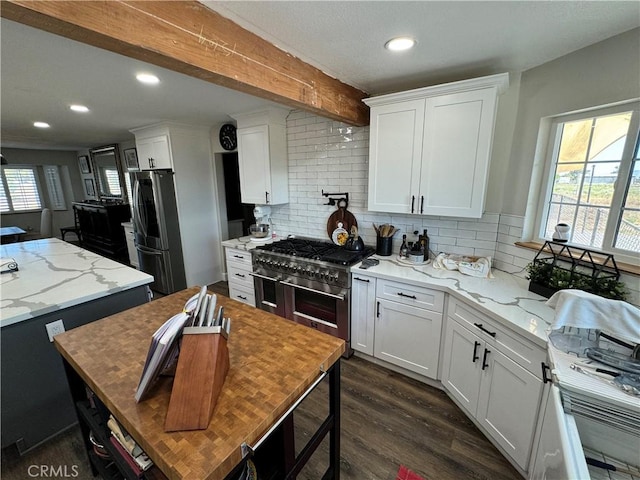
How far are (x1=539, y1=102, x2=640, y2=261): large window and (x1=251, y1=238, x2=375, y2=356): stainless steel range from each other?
1.50 meters

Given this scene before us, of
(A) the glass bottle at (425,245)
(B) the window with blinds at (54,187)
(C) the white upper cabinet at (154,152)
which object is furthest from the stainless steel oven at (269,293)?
(B) the window with blinds at (54,187)

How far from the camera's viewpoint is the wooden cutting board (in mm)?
2924

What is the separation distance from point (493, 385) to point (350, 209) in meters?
1.92

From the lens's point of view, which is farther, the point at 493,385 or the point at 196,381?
the point at 493,385

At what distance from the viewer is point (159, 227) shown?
3660 mm

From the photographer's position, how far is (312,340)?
4.01 ft

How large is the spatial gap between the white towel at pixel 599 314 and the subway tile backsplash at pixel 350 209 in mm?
961

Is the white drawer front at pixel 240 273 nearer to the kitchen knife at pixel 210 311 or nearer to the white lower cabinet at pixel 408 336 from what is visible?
the white lower cabinet at pixel 408 336

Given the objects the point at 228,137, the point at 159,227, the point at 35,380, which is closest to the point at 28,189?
the point at 159,227

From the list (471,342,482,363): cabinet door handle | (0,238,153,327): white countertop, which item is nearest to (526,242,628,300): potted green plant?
(471,342,482,363): cabinet door handle

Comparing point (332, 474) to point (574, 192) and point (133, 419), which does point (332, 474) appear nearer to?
point (133, 419)

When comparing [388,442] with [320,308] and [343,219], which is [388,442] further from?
[343,219]

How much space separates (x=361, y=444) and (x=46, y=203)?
29.8ft
